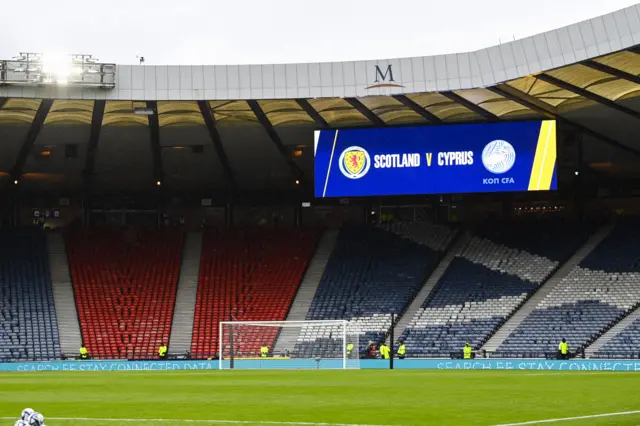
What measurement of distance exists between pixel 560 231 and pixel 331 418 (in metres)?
39.9

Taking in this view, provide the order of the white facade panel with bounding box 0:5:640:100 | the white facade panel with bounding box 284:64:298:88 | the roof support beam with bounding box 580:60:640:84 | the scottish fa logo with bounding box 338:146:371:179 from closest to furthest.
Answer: the roof support beam with bounding box 580:60:640:84, the white facade panel with bounding box 0:5:640:100, the white facade panel with bounding box 284:64:298:88, the scottish fa logo with bounding box 338:146:371:179

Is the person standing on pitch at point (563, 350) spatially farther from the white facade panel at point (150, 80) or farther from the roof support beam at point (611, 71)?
the white facade panel at point (150, 80)

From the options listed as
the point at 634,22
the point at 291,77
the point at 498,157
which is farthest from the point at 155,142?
the point at 634,22

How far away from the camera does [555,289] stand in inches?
1959

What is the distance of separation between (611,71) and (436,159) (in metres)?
10.6

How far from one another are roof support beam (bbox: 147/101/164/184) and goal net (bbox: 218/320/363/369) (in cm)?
1011

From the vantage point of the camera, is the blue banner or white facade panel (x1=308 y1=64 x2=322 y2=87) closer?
the blue banner

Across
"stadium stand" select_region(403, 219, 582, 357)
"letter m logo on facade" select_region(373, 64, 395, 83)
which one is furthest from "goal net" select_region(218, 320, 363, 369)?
"letter m logo on facade" select_region(373, 64, 395, 83)

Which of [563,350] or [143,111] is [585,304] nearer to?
[563,350]

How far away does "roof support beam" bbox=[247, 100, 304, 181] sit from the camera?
47219mm

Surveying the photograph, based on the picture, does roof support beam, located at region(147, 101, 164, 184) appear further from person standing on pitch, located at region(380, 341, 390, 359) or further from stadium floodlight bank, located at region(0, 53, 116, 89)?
person standing on pitch, located at region(380, 341, 390, 359)

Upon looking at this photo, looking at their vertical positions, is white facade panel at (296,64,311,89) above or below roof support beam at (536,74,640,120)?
above

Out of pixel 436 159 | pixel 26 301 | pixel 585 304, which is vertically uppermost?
pixel 436 159

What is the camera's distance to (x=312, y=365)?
150ft
